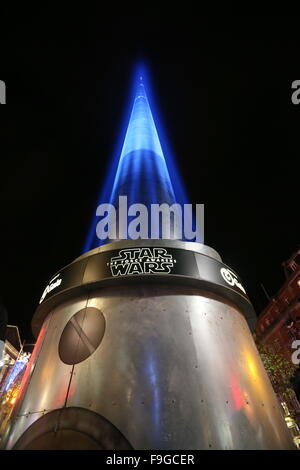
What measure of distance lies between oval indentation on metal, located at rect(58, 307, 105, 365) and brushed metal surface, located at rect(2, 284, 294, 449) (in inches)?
4.4

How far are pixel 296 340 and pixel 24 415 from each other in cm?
5238

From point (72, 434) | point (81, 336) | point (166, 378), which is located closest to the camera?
point (72, 434)

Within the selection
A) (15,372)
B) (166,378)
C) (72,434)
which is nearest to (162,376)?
(166,378)

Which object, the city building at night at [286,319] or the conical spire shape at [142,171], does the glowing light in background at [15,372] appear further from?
the city building at night at [286,319]

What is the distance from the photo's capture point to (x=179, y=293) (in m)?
5.50

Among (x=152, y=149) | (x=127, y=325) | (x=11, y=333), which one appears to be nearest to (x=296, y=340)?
(x=152, y=149)

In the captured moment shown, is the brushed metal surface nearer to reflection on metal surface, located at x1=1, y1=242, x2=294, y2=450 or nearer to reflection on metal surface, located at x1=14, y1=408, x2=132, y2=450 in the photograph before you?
reflection on metal surface, located at x1=1, y1=242, x2=294, y2=450

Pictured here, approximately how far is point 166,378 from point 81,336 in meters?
1.86

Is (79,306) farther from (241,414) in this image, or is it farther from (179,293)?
(241,414)

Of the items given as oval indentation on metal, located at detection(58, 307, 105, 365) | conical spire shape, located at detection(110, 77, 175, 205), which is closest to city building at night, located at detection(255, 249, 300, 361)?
conical spire shape, located at detection(110, 77, 175, 205)

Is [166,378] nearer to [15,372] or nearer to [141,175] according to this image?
[141,175]

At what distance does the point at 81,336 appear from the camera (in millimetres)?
4988

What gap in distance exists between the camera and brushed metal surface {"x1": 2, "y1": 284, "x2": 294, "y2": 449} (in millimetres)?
3660

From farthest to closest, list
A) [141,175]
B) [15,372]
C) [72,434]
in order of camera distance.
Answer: [15,372]
[141,175]
[72,434]
